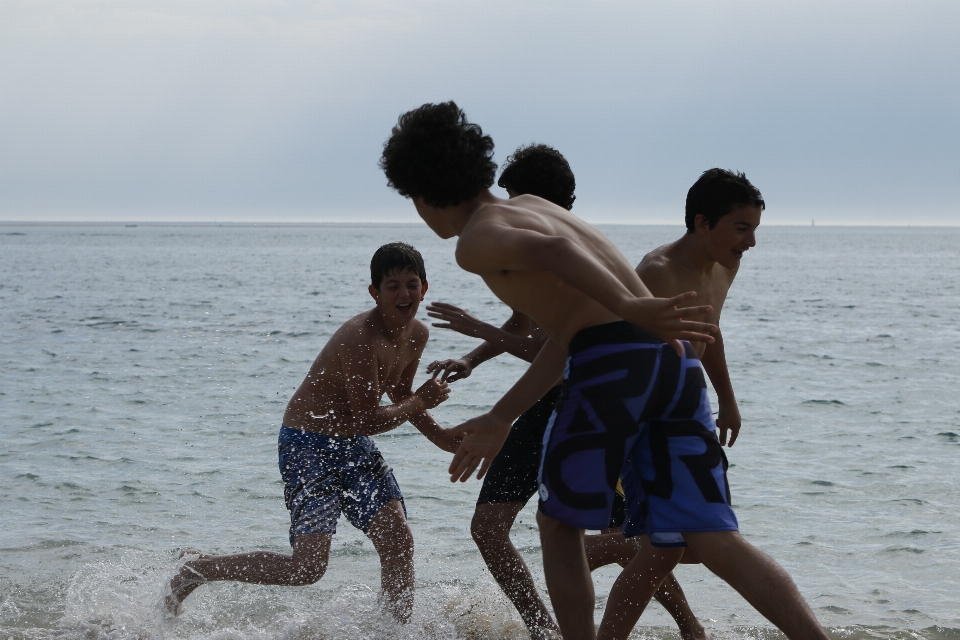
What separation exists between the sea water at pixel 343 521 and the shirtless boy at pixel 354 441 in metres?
0.48

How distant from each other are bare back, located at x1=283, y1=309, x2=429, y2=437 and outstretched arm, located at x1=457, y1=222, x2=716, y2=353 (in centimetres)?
128

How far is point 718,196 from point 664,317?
1233mm

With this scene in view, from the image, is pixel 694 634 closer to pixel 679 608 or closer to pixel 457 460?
pixel 679 608

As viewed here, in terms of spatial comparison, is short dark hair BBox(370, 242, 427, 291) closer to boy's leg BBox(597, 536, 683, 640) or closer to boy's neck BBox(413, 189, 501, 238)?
boy's neck BBox(413, 189, 501, 238)

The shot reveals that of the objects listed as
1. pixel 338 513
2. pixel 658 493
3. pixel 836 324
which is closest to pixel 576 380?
pixel 658 493

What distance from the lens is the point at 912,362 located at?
1686 centimetres

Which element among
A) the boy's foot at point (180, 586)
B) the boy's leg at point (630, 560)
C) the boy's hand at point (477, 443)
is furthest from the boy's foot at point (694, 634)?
the boy's foot at point (180, 586)

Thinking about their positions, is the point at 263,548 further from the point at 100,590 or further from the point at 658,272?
the point at 658,272

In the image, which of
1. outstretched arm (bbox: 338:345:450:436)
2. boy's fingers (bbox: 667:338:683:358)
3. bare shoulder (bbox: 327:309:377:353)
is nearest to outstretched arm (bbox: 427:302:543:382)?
outstretched arm (bbox: 338:345:450:436)

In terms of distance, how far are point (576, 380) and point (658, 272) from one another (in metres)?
0.84

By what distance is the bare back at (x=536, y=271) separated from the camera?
3348 millimetres

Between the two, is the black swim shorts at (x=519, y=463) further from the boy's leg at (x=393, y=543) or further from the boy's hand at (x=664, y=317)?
the boy's hand at (x=664, y=317)

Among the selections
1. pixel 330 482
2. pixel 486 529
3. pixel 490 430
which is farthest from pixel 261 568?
pixel 490 430

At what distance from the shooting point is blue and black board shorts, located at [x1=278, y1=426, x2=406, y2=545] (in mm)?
4598
